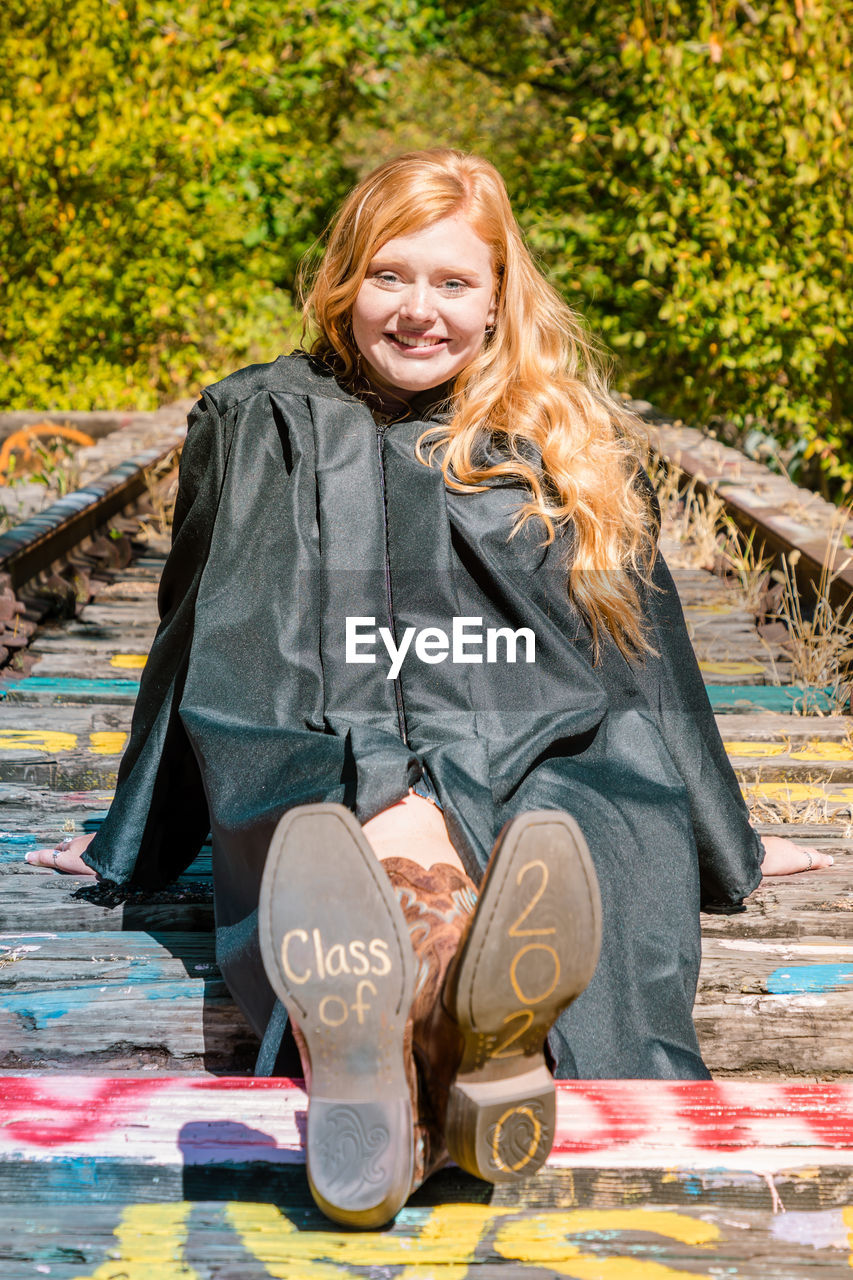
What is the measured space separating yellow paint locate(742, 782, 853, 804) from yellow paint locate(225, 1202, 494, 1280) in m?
1.81

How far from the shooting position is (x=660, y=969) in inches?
80.9

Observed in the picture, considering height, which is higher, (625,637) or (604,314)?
(625,637)

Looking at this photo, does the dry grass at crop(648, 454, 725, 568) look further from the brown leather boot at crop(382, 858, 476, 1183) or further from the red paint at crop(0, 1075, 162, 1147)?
the red paint at crop(0, 1075, 162, 1147)

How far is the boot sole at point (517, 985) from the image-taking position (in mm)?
1388

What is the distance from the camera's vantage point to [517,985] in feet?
4.57

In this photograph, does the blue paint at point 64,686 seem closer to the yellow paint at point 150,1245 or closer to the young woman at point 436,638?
the young woman at point 436,638

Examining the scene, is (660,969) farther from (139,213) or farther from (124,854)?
(139,213)

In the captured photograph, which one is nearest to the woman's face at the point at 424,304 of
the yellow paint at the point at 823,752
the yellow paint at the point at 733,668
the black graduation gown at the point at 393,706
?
the black graduation gown at the point at 393,706

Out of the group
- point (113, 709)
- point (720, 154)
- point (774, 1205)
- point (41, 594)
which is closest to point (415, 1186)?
point (774, 1205)

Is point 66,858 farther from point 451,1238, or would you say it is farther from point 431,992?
point 451,1238

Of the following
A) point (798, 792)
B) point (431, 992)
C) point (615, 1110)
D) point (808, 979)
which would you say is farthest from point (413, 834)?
point (798, 792)

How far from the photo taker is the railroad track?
1.42m

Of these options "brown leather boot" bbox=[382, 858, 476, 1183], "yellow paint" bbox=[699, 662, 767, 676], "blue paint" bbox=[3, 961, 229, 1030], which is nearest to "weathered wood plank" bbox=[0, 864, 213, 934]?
"blue paint" bbox=[3, 961, 229, 1030]

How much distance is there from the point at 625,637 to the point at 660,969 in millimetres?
675
